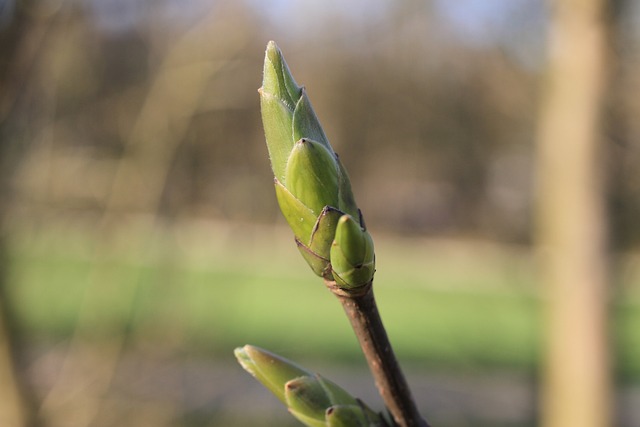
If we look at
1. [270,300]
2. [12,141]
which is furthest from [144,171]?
[270,300]

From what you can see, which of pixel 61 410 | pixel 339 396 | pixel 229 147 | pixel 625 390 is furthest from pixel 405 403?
pixel 625 390

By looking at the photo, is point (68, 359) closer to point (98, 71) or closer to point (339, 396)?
point (98, 71)

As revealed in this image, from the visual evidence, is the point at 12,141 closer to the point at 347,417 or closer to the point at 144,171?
the point at 144,171

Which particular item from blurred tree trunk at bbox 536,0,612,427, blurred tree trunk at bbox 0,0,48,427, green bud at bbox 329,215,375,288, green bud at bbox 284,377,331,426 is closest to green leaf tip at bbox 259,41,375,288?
green bud at bbox 329,215,375,288

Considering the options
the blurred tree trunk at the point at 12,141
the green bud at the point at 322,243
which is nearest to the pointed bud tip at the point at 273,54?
the green bud at the point at 322,243

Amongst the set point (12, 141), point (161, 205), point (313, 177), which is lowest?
point (161, 205)
